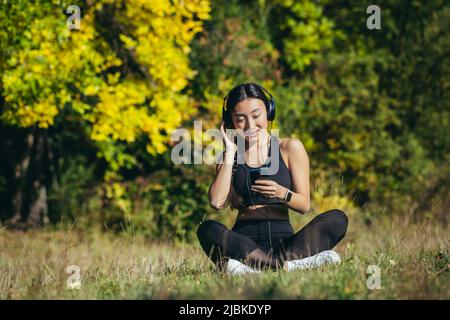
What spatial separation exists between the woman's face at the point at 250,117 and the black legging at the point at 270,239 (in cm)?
60

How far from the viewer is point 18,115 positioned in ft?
27.1

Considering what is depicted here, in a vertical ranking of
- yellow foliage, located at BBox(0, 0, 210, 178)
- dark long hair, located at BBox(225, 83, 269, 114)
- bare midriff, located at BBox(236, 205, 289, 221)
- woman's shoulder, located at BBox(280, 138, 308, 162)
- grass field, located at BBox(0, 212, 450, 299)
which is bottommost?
grass field, located at BBox(0, 212, 450, 299)

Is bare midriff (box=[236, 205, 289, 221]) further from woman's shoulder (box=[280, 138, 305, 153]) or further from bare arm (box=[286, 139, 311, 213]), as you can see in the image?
woman's shoulder (box=[280, 138, 305, 153])

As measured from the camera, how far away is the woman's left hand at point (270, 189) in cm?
480

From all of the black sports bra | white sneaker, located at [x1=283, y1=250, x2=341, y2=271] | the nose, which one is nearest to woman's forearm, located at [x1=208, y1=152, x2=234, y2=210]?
the black sports bra

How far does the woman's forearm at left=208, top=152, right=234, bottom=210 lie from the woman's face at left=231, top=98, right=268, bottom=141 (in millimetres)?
204

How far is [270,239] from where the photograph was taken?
16.2 ft

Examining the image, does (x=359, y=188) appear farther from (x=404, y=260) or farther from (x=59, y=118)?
(x=404, y=260)

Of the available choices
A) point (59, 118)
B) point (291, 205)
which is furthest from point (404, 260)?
point (59, 118)

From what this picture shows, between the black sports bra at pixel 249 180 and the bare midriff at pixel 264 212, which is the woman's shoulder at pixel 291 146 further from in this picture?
the bare midriff at pixel 264 212

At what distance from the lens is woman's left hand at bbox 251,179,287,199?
4.80 meters

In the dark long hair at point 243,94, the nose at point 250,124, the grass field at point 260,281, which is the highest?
the dark long hair at point 243,94

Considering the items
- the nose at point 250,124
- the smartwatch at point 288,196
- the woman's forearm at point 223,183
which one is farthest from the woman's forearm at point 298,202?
the nose at point 250,124
